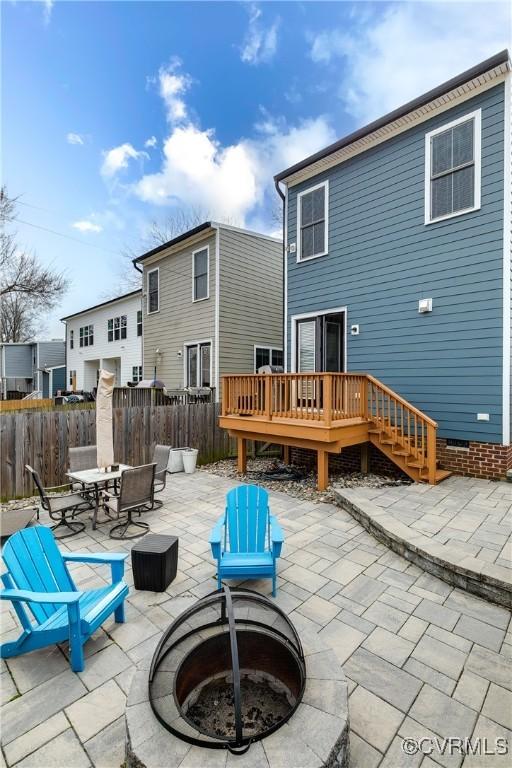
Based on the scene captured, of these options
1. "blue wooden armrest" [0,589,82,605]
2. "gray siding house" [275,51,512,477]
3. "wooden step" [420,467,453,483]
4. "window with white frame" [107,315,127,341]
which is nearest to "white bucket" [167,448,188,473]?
"gray siding house" [275,51,512,477]

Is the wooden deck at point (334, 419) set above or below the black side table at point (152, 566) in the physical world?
above

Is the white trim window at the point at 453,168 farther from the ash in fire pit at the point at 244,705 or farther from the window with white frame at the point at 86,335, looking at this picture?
the window with white frame at the point at 86,335

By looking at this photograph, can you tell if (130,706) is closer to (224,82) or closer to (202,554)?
(202,554)

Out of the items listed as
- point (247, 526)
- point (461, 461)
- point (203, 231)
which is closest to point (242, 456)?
point (461, 461)

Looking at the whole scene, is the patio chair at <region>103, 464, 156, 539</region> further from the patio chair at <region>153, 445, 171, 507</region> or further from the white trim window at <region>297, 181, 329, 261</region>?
the white trim window at <region>297, 181, 329, 261</region>

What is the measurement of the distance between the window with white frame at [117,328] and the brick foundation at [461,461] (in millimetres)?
13798

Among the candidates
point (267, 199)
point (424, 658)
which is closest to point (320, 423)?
point (424, 658)

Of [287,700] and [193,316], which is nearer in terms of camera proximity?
[287,700]

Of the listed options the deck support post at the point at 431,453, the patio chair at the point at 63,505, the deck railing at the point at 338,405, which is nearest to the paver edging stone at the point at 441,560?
the deck support post at the point at 431,453

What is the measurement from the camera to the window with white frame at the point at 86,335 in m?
20.7

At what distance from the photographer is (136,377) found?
16953 mm

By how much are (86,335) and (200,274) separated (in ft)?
41.4

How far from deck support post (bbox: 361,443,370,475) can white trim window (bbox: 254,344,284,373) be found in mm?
5282

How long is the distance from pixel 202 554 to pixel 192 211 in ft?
68.0
